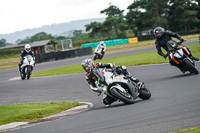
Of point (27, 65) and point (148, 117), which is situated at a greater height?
point (27, 65)

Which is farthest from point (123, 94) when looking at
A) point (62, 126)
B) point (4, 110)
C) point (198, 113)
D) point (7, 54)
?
point (7, 54)

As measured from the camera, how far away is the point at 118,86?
10.4 meters

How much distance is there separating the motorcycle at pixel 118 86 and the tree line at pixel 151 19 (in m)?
71.3

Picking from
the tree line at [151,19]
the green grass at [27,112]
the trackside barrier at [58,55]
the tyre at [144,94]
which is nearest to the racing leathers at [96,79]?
the tyre at [144,94]

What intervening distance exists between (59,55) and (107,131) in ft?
136

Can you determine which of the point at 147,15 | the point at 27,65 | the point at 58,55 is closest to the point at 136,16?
the point at 147,15

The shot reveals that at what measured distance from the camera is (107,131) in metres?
7.21

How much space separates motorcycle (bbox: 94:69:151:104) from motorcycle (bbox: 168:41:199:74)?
4244 mm

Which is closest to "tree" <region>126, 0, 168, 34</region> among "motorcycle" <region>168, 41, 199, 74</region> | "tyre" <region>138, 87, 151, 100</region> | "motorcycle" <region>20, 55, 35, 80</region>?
"motorcycle" <region>20, 55, 35, 80</region>

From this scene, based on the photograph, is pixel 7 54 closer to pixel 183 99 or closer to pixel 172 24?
pixel 172 24

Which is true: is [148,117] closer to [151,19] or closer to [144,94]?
[144,94]

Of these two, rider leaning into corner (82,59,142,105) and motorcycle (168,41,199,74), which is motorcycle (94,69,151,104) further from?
motorcycle (168,41,199,74)

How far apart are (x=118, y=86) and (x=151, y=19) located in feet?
277

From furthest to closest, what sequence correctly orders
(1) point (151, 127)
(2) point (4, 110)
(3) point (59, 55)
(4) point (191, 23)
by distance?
(4) point (191, 23) → (3) point (59, 55) → (2) point (4, 110) → (1) point (151, 127)
